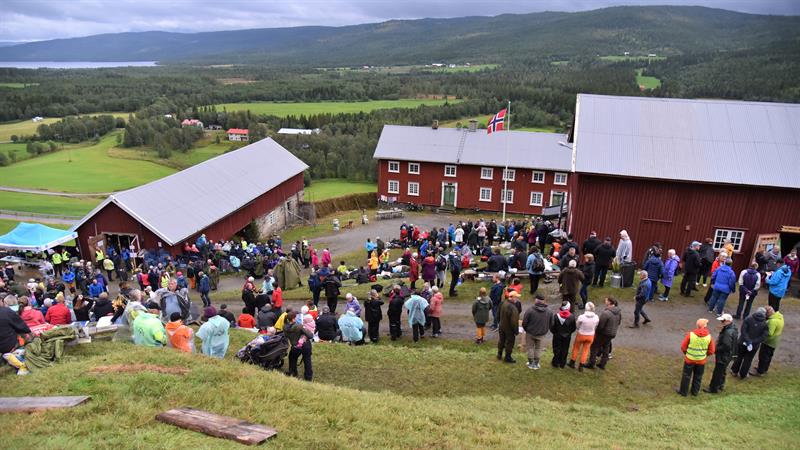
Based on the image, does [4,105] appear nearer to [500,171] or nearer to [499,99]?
[499,99]

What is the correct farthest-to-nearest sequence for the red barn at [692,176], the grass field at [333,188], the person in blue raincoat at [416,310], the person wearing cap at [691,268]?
1. the grass field at [333,188]
2. the red barn at [692,176]
3. the person wearing cap at [691,268]
4. the person in blue raincoat at [416,310]

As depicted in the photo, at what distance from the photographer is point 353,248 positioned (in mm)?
31422

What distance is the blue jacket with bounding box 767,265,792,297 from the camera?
45.4 ft

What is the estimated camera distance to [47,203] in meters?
48.5

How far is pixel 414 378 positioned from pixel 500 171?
32.5 m

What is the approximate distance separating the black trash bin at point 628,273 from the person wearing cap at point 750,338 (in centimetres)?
538

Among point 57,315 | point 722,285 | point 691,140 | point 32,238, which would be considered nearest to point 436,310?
point 722,285

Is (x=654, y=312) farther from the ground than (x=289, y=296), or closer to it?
farther from the ground

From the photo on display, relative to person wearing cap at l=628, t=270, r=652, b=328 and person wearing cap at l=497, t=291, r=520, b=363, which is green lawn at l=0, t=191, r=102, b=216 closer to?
person wearing cap at l=497, t=291, r=520, b=363

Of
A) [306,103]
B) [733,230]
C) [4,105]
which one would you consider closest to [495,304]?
[733,230]

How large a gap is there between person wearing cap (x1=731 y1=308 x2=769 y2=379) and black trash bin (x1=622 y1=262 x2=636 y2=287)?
5.38m

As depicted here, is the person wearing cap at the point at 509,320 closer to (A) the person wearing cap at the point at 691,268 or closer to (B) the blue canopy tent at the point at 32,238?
(A) the person wearing cap at the point at 691,268

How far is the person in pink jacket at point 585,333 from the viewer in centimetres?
1159

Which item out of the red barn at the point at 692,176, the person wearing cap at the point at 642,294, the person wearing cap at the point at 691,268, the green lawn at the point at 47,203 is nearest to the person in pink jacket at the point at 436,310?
the person wearing cap at the point at 642,294
